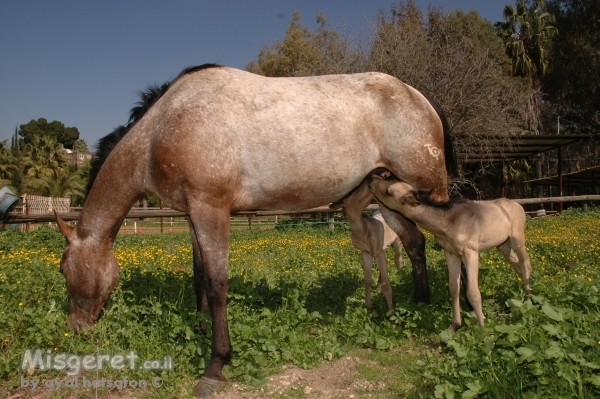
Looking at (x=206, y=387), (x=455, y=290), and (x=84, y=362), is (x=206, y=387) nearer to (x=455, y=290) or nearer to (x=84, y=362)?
(x=84, y=362)

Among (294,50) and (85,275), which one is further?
(294,50)

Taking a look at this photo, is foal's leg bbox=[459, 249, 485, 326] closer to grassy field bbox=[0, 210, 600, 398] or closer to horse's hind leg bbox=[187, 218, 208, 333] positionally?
grassy field bbox=[0, 210, 600, 398]

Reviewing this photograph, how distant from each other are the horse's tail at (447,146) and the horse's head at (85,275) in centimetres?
370

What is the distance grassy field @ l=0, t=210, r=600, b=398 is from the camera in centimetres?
310

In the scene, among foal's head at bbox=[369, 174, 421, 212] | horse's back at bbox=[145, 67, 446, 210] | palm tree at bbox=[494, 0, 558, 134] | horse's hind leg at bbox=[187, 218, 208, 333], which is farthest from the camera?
palm tree at bbox=[494, 0, 558, 134]

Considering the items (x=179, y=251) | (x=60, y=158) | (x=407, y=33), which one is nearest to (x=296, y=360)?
(x=179, y=251)

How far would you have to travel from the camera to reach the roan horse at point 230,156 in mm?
4113

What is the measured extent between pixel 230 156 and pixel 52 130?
97.4 metres

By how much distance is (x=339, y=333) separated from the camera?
16.2ft

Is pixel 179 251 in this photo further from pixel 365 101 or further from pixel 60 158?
pixel 60 158

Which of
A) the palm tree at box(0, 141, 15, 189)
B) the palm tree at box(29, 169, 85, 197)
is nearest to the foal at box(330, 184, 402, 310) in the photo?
the palm tree at box(29, 169, 85, 197)

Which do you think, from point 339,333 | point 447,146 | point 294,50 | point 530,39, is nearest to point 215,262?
point 339,333

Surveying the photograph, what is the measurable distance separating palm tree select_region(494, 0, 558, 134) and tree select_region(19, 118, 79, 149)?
77.5 meters

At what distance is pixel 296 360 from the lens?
428 centimetres
